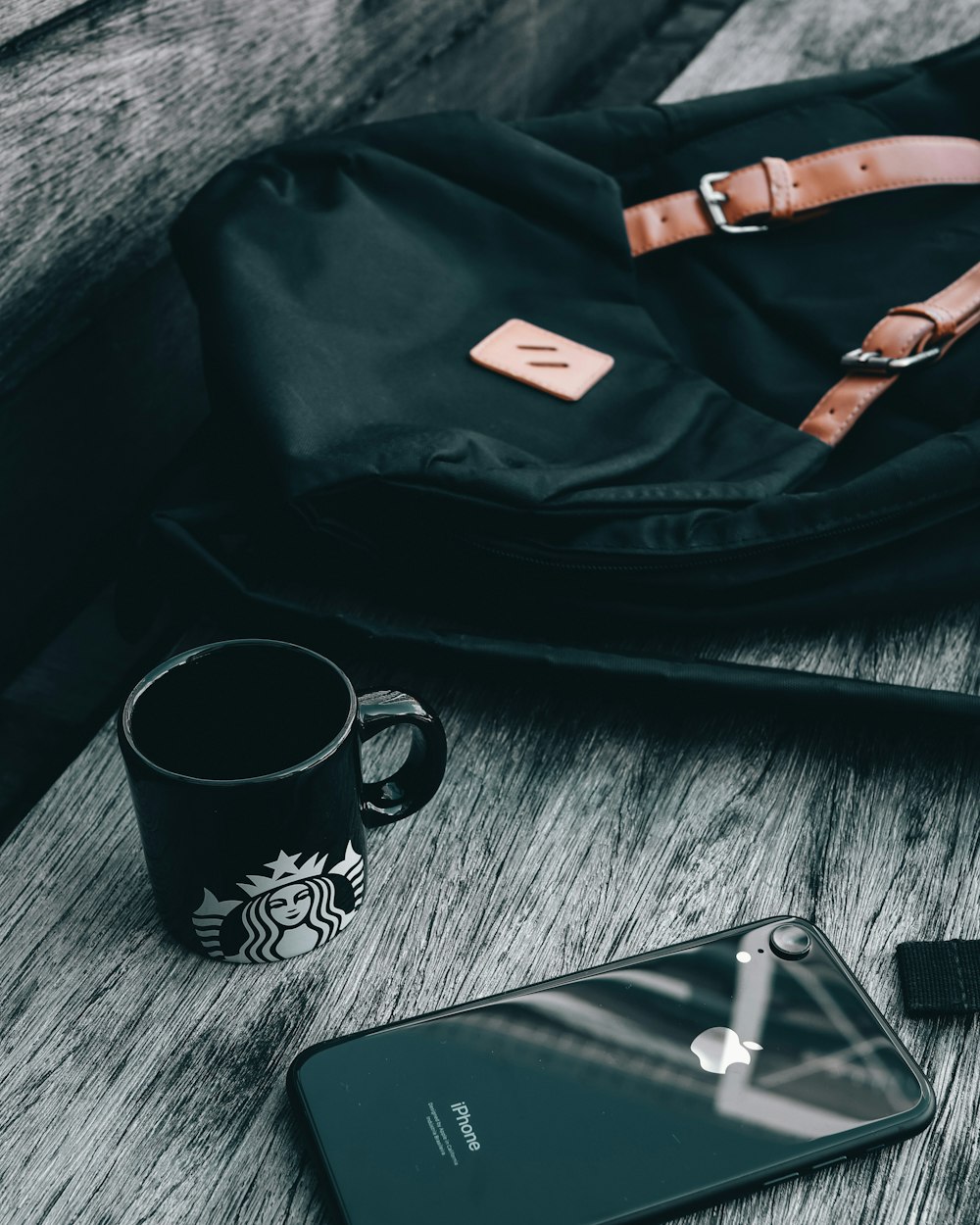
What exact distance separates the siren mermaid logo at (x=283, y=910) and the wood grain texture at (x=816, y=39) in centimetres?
108

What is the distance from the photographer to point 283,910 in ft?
1.70

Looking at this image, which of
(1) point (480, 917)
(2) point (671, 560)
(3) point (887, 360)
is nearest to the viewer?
(1) point (480, 917)

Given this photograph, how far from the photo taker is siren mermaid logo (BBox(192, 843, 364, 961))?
504 millimetres

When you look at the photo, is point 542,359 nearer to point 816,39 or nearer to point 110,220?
point 110,220

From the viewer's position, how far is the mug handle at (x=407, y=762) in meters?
0.52

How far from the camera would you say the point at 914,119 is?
0.99 m

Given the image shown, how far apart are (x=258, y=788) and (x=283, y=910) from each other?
0.09 metres

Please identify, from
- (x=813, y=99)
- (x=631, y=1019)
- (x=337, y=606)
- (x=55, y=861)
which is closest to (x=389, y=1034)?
(x=631, y=1019)

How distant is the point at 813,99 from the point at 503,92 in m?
0.77

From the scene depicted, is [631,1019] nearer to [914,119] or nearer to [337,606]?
[337,606]

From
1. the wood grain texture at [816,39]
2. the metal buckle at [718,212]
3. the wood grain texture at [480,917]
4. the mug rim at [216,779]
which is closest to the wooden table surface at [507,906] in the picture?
the wood grain texture at [480,917]

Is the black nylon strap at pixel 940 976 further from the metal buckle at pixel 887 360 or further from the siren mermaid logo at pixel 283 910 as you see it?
the metal buckle at pixel 887 360

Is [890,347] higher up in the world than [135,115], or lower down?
lower down

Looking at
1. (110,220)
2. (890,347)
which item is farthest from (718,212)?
(110,220)
